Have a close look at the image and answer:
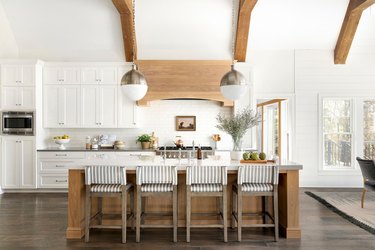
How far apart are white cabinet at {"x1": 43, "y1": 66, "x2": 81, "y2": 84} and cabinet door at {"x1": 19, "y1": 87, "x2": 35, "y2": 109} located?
0.40 meters

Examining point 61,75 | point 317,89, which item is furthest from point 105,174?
point 317,89

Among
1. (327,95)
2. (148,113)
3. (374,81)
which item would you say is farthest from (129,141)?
(374,81)

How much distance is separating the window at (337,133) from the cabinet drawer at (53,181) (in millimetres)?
5854

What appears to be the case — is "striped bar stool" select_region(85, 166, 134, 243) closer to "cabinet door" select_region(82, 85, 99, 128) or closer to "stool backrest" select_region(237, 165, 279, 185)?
"stool backrest" select_region(237, 165, 279, 185)

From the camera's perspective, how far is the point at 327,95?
7.64 m

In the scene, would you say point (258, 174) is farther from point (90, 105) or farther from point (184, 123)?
point (90, 105)

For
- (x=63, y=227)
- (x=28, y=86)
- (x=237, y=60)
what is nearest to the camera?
(x=63, y=227)

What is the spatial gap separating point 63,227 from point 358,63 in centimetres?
698

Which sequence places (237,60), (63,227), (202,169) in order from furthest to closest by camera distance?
1. (237,60)
2. (63,227)
3. (202,169)

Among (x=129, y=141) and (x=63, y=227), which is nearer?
(x=63, y=227)

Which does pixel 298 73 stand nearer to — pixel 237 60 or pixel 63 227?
pixel 237 60

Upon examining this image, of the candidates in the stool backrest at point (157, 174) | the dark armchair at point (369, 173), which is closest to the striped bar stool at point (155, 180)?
the stool backrest at point (157, 174)

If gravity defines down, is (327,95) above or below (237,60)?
below

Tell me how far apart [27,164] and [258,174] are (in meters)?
5.11
